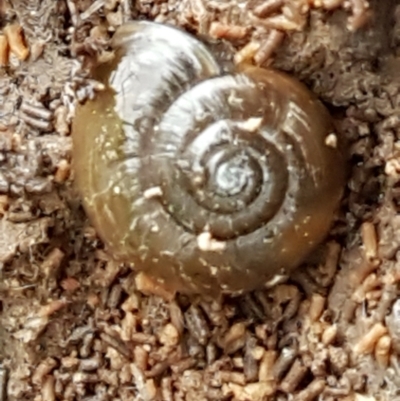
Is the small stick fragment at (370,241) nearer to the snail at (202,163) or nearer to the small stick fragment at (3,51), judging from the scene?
the snail at (202,163)

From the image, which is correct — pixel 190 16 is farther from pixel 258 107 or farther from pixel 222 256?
pixel 222 256

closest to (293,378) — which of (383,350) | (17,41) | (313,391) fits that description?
(313,391)

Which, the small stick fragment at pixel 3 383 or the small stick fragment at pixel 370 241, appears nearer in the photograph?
the small stick fragment at pixel 370 241

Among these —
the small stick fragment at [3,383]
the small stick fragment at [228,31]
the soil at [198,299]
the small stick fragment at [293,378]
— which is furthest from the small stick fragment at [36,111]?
the small stick fragment at [293,378]

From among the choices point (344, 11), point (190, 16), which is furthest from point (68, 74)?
point (344, 11)

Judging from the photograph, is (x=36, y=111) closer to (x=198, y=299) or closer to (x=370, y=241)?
(x=198, y=299)

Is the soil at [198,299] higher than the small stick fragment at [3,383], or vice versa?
the soil at [198,299]
